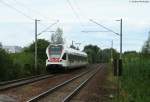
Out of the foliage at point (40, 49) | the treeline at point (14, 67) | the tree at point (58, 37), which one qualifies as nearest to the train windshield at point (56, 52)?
the treeline at point (14, 67)

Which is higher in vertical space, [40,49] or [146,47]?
[40,49]

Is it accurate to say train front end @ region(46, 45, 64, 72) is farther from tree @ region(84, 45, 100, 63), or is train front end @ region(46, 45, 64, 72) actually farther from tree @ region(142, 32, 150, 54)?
tree @ region(84, 45, 100, 63)

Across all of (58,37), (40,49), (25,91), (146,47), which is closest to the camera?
(25,91)

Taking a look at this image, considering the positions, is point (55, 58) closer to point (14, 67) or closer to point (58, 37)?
point (14, 67)

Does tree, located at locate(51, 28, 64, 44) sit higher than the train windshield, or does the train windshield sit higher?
tree, located at locate(51, 28, 64, 44)

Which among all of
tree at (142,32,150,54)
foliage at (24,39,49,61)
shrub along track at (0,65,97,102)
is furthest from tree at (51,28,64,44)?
shrub along track at (0,65,97,102)

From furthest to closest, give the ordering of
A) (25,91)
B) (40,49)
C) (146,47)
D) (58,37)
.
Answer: (58,37), (40,49), (146,47), (25,91)

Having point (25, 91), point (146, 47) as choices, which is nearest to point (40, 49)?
point (146, 47)

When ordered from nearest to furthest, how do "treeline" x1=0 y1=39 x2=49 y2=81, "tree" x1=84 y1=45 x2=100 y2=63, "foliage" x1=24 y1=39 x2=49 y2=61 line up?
"treeline" x1=0 y1=39 x2=49 y2=81
"foliage" x1=24 y1=39 x2=49 y2=61
"tree" x1=84 y1=45 x2=100 y2=63

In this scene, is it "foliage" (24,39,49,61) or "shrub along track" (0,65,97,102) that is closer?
"shrub along track" (0,65,97,102)

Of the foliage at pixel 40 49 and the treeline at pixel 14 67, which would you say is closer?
the treeline at pixel 14 67

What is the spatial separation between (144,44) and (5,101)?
97.2ft

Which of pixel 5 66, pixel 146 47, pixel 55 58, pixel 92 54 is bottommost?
pixel 5 66

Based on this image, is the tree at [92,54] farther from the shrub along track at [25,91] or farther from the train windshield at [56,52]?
the shrub along track at [25,91]
